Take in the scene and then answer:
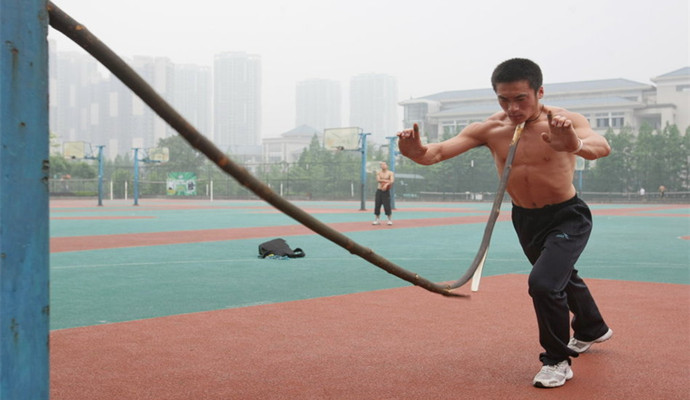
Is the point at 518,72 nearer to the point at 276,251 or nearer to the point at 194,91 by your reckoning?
the point at 276,251

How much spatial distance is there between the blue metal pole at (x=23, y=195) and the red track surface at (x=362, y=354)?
1474mm

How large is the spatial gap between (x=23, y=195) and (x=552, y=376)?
2.68 metres

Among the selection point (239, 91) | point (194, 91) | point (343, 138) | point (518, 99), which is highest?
point (239, 91)

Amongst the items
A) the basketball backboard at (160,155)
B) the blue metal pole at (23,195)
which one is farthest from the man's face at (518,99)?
the basketball backboard at (160,155)

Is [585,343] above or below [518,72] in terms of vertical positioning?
below

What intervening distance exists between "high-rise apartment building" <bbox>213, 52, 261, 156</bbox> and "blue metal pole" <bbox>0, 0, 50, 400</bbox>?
190648mm

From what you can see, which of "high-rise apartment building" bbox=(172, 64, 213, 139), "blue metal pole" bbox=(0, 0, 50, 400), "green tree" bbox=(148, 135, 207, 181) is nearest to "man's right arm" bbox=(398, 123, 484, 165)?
"blue metal pole" bbox=(0, 0, 50, 400)

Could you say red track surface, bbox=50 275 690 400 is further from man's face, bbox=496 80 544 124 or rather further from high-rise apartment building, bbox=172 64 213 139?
high-rise apartment building, bbox=172 64 213 139

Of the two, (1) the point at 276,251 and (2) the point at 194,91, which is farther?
(2) the point at 194,91

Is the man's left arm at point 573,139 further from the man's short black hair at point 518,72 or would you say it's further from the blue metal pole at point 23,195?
the blue metal pole at point 23,195

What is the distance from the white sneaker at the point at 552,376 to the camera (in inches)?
141

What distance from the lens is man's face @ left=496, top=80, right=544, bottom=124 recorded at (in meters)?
3.63

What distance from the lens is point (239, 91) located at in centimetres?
19188

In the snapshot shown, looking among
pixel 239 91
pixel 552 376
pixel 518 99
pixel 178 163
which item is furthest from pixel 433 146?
pixel 239 91
